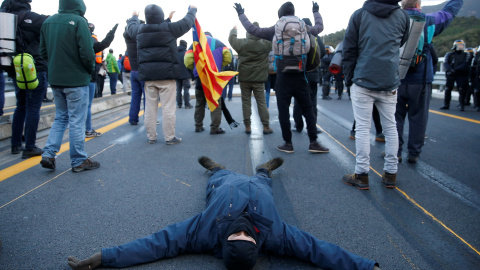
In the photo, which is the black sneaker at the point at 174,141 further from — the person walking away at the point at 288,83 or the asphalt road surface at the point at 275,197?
the person walking away at the point at 288,83

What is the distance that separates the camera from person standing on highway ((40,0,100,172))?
3.88m

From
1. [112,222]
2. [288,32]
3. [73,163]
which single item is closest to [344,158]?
[288,32]

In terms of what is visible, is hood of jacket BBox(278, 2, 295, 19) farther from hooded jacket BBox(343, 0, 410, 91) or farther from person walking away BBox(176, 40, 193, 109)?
person walking away BBox(176, 40, 193, 109)

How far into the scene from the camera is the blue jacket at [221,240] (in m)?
2.14

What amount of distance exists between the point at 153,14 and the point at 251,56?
182cm

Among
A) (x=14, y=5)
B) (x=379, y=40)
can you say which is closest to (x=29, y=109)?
(x=14, y=5)

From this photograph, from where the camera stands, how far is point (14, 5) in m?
4.39

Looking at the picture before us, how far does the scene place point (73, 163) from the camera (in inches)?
160

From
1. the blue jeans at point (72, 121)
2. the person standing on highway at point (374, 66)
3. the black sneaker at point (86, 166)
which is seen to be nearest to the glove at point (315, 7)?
the person standing on highway at point (374, 66)

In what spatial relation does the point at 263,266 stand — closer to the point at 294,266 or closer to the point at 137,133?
the point at 294,266

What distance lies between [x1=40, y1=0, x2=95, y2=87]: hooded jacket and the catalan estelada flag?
2030 millimetres

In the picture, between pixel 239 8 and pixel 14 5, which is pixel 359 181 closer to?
pixel 239 8

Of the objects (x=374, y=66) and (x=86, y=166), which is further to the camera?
(x=86, y=166)

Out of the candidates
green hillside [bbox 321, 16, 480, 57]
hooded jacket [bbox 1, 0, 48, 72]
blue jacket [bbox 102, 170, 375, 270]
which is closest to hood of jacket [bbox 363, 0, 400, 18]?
blue jacket [bbox 102, 170, 375, 270]
